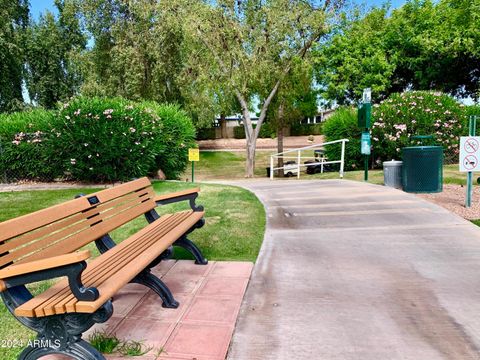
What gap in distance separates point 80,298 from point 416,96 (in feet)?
52.2

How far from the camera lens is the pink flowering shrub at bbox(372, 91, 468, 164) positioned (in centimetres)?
1502

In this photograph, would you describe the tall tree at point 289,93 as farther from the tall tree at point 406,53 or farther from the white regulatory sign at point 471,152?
the white regulatory sign at point 471,152

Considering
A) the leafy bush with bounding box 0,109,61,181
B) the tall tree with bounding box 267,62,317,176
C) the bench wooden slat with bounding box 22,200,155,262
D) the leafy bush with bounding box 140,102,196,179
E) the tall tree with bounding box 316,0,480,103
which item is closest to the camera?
the bench wooden slat with bounding box 22,200,155,262

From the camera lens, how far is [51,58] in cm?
3388

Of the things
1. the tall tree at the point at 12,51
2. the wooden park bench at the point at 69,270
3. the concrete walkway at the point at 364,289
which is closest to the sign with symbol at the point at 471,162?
the concrete walkway at the point at 364,289

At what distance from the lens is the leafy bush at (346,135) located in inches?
630

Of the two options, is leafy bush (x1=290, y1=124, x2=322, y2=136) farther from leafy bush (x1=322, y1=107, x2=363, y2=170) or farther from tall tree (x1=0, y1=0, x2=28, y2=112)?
leafy bush (x1=322, y1=107, x2=363, y2=170)

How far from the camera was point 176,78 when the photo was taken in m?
23.8

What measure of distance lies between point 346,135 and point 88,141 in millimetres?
10089

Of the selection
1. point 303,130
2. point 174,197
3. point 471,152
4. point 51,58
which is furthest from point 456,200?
point 303,130

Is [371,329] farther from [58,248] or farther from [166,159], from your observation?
[166,159]

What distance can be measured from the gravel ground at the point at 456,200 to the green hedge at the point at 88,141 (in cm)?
736

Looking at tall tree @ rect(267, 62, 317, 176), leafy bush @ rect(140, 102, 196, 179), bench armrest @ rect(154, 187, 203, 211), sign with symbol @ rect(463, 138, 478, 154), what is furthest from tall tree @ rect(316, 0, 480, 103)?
bench armrest @ rect(154, 187, 203, 211)

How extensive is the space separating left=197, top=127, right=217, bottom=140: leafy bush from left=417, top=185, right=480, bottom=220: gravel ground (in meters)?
44.0
